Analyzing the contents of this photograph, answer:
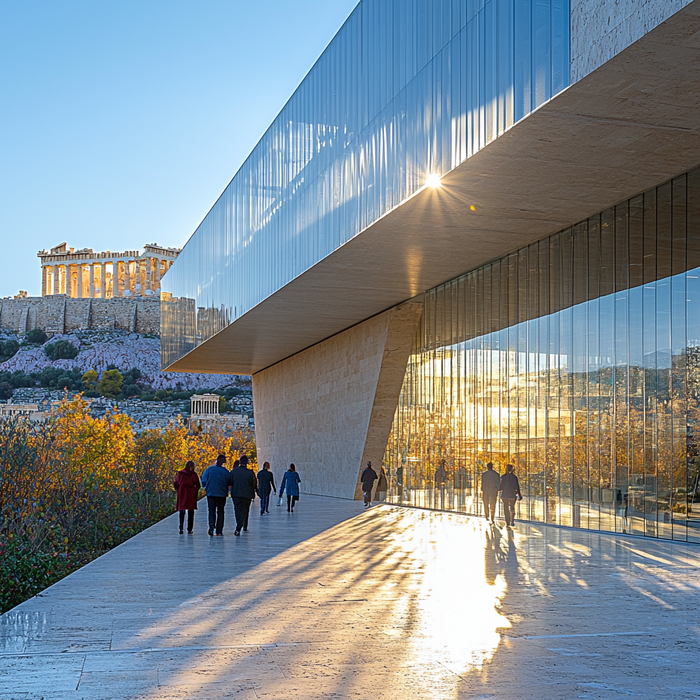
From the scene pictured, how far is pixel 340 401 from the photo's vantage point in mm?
29078

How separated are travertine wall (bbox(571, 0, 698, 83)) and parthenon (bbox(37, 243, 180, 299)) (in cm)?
15480

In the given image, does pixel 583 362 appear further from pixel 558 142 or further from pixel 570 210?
pixel 558 142

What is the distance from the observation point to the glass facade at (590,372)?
43.2 feet

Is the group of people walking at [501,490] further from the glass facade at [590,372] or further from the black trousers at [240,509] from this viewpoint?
the black trousers at [240,509]

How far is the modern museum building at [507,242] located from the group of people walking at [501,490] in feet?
2.27

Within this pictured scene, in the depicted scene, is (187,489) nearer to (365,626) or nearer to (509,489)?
(509,489)

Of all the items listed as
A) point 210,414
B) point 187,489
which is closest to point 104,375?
point 210,414

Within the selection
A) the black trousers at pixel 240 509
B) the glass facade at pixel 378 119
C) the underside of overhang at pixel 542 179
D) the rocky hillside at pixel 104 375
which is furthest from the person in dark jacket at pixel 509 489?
the rocky hillside at pixel 104 375

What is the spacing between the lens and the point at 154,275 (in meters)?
160

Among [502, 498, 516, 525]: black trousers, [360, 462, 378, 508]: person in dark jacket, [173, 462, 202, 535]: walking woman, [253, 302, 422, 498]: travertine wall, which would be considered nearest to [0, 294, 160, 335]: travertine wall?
[253, 302, 422, 498]: travertine wall

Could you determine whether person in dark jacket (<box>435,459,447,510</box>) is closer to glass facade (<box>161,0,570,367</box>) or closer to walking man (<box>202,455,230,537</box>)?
glass facade (<box>161,0,570,367</box>)

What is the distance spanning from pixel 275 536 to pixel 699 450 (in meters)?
7.59

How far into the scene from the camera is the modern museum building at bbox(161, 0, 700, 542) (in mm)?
10391

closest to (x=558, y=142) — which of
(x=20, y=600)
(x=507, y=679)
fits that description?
(x=507, y=679)
